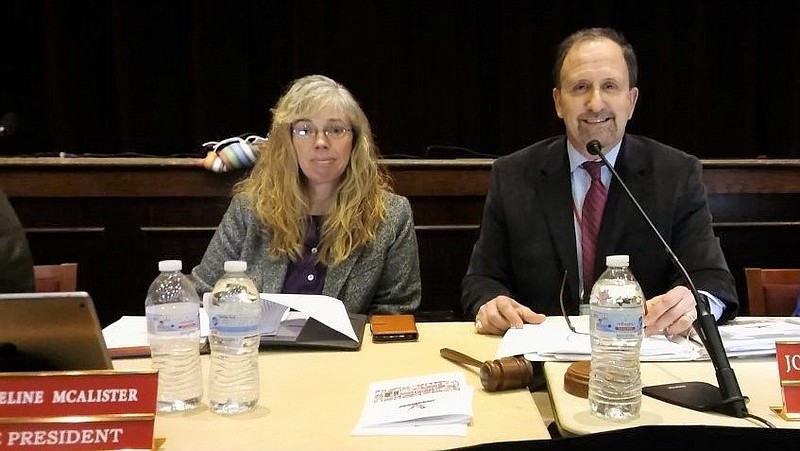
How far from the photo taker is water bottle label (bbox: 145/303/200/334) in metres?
1.13

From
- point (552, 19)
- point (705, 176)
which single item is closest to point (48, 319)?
point (705, 176)

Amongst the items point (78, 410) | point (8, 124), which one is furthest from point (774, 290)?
point (8, 124)

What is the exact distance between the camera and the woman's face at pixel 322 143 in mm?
1961

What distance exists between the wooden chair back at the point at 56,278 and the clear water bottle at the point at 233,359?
91 cm

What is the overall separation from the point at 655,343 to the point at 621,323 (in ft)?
1.08

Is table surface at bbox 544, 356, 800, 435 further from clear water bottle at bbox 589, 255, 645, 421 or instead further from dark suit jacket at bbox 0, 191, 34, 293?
dark suit jacket at bbox 0, 191, 34, 293

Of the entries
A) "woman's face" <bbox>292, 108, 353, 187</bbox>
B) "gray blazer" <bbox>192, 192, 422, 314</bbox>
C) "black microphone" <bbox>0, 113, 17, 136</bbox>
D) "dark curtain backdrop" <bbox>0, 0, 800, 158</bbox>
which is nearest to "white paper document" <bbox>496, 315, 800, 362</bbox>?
"gray blazer" <bbox>192, 192, 422, 314</bbox>

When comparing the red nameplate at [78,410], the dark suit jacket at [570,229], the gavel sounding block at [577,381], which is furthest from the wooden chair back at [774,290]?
the red nameplate at [78,410]

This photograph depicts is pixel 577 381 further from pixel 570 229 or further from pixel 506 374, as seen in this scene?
pixel 570 229

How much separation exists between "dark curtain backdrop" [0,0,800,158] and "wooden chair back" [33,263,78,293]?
2.93 m

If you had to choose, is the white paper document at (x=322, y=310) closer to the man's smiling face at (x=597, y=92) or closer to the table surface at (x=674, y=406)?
the table surface at (x=674, y=406)

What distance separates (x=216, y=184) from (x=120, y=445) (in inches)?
69.9

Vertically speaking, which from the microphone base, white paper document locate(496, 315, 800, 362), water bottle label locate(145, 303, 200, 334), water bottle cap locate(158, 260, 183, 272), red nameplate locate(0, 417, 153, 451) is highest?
water bottle cap locate(158, 260, 183, 272)

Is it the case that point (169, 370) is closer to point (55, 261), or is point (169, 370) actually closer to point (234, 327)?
point (234, 327)
